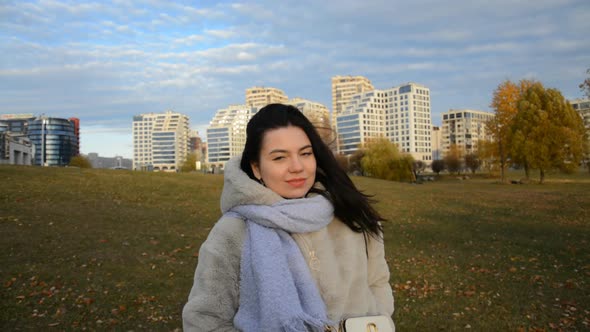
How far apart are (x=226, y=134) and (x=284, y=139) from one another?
181907 mm

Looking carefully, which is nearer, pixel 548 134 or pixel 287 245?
pixel 287 245

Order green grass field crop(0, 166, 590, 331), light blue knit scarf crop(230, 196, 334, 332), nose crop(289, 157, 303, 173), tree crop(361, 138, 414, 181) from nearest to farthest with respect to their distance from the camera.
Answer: light blue knit scarf crop(230, 196, 334, 332)
nose crop(289, 157, 303, 173)
green grass field crop(0, 166, 590, 331)
tree crop(361, 138, 414, 181)

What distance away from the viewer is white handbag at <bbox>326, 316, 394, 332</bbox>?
1.79m

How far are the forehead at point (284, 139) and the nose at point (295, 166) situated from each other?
0.23 feet

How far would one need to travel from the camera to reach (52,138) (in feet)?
513

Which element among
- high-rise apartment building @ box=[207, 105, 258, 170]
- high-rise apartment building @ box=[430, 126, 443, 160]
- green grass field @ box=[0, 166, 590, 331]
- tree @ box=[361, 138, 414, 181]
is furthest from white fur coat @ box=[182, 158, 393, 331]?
high-rise apartment building @ box=[430, 126, 443, 160]

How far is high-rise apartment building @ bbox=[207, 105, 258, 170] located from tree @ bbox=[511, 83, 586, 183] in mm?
144612

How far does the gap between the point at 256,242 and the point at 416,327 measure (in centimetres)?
514

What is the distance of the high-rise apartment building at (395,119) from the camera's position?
566 ft

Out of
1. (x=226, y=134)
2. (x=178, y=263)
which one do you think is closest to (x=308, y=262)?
(x=178, y=263)

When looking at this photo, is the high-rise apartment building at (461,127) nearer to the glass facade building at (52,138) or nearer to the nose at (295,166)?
the glass facade building at (52,138)

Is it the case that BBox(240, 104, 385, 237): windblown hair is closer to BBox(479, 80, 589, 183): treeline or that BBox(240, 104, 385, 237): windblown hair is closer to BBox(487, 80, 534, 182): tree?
BBox(479, 80, 589, 183): treeline

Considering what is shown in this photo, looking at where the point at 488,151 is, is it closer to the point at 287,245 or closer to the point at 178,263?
the point at 178,263

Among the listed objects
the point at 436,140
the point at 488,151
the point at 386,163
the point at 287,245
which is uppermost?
the point at 436,140
